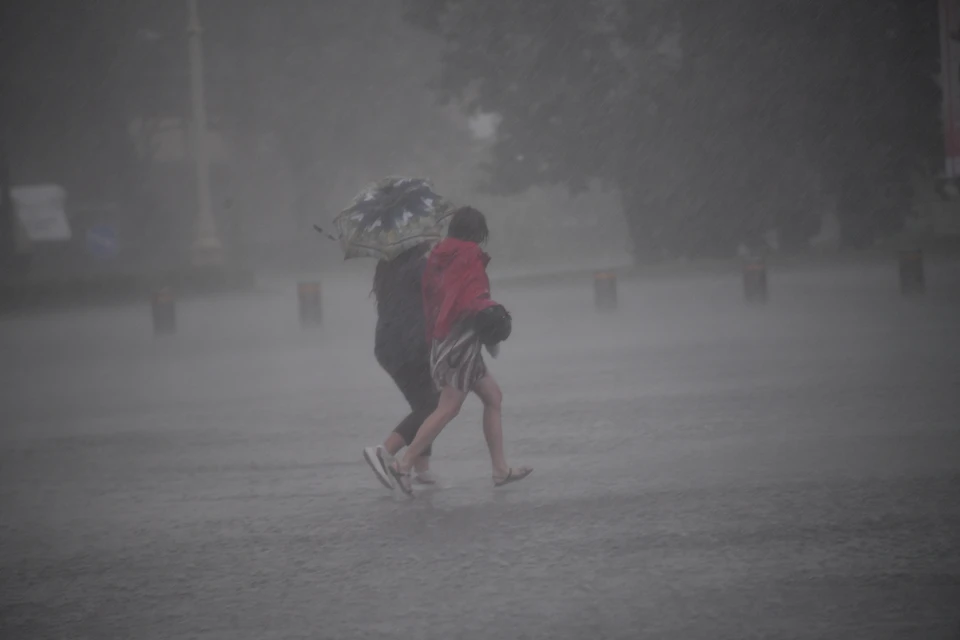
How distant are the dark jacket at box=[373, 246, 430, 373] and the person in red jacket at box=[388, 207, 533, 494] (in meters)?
0.15

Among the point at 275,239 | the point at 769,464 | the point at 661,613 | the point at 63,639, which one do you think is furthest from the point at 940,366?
the point at 275,239

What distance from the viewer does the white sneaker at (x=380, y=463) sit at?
7180mm

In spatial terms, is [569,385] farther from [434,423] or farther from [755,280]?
[755,280]

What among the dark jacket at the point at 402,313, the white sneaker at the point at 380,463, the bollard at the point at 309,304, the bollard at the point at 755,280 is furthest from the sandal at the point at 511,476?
the bollard at the point at 755,280

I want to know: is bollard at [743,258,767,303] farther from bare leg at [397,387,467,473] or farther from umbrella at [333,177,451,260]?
bare leg at [397,387,467,473]

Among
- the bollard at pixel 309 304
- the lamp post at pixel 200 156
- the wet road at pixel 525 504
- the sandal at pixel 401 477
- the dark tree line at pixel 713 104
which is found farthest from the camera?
the lamp post at pixel 200 156

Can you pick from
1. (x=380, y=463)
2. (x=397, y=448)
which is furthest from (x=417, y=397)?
(x=380, y=463)

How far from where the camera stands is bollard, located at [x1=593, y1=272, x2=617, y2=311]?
21391 millimetres

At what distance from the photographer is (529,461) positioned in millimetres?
8102

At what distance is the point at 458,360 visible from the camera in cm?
704

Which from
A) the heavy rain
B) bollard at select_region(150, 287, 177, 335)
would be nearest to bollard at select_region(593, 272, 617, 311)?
the heavy rain

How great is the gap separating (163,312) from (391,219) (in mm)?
13814

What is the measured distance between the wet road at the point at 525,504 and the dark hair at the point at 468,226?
136 centimetres

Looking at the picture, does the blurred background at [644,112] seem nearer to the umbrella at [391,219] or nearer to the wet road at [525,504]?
the wet road at [525,504]
